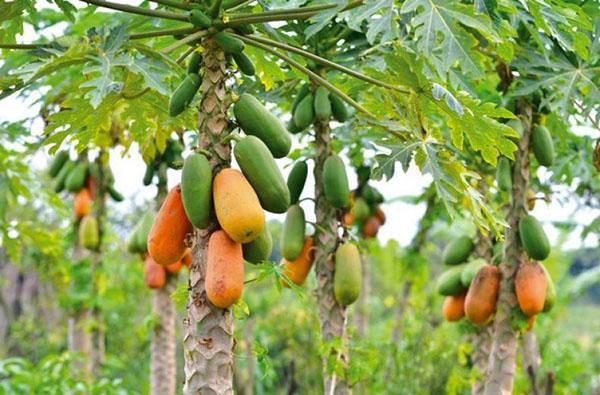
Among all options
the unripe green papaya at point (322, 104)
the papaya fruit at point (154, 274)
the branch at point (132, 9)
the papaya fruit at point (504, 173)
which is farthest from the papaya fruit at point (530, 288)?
the papaya fruit at point (154, 274)

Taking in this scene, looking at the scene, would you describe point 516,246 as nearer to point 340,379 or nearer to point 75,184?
point 340,379

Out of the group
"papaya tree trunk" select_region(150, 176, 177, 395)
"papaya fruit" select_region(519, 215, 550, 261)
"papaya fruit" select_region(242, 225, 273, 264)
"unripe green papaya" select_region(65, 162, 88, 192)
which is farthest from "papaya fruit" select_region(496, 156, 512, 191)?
"unripe green papaya" select_region(65, 162, 88, 192)

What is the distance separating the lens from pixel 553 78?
3.07 metres

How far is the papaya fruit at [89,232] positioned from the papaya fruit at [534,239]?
124 inches

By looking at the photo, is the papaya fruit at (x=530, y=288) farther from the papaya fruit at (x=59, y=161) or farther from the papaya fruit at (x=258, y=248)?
the papaya fruit at (x=59, y=161)

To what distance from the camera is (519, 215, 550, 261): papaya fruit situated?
316cm

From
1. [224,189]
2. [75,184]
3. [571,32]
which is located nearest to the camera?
[224,189]

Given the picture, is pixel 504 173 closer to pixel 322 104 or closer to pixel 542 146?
pixel 542 146

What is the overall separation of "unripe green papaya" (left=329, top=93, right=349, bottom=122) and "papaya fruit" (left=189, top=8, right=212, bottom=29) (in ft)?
3.26

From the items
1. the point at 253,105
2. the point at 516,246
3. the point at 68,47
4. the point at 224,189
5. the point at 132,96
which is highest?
the point at 68,47

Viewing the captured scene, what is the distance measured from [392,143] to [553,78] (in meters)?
0.85

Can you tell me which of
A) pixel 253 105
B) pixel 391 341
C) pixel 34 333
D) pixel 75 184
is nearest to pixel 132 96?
pixel 253 105

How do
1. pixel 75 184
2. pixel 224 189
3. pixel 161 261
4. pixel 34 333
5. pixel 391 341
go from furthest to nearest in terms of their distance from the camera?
pixel 34 333 < pixel 391 341 < pixel 75 184 < pixel 161 261 < pixel 224 189

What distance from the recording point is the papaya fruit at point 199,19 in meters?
2.36
